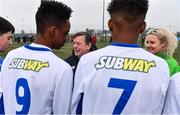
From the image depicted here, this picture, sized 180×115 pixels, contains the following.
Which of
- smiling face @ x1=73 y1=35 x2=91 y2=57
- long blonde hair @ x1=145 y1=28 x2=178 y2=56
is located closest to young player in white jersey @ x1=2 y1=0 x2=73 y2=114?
long blonde hair @ x1=145 y1=28 x2=178 y2=56

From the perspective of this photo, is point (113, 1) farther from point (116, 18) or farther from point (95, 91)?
point (95, 91)

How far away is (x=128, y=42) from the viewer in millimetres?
2898

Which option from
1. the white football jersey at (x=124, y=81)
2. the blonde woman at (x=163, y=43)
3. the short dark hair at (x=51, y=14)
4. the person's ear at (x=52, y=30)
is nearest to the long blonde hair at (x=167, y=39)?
the blonde woman at (x=163, y=43)

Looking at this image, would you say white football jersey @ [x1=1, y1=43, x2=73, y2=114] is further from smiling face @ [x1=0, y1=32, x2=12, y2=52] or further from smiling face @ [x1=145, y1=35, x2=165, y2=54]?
smiling face @ [x1=145, y1=35, x2=165, y2=54]

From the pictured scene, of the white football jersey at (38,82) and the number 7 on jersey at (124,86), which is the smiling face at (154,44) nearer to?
the white football jersey at (38,82)

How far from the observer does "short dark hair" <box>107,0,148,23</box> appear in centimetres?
288

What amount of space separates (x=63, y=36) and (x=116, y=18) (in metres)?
0.64

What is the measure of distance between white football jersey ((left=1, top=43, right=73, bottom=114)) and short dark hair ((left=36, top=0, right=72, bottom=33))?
19 cm

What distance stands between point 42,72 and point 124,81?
0.74 metres

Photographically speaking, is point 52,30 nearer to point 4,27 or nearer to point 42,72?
point 42,72

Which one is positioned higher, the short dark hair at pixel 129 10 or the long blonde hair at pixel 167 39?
the short dark hair at pixel 129 10

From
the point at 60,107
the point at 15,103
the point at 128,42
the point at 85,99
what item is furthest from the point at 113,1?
the point at 15,103

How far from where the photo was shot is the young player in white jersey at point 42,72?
3.19m

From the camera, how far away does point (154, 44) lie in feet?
17.1
